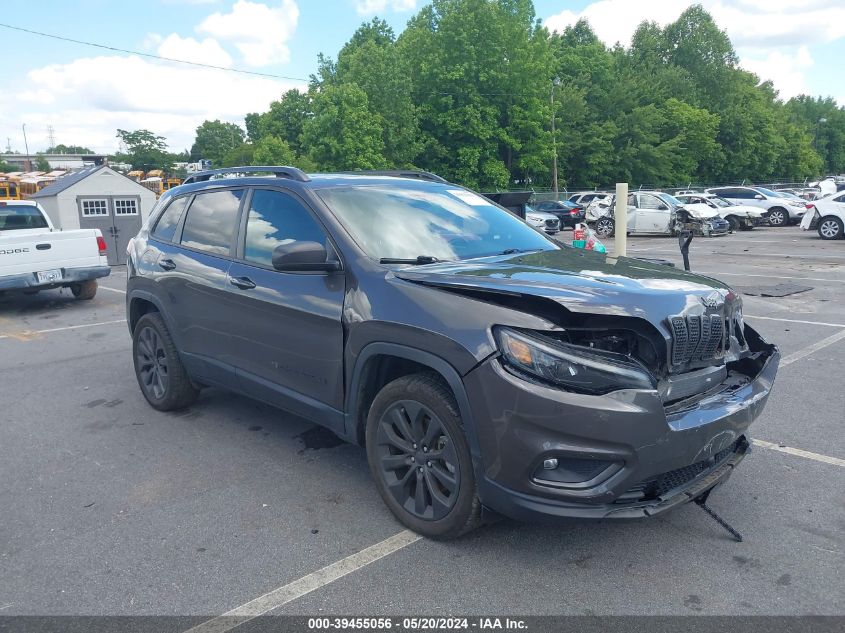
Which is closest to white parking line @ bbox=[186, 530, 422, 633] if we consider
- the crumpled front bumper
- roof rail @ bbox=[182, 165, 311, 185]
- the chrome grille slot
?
the crumpled front bumper

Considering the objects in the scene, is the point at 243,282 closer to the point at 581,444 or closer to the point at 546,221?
the point at 581,444

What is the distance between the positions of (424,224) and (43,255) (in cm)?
848

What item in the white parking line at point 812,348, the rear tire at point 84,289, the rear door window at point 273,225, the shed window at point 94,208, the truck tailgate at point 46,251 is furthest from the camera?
the shed window at point 94,208

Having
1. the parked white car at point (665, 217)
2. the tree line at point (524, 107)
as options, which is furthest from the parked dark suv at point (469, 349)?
the tree line at point (524, 107)

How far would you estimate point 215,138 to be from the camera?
11919cm

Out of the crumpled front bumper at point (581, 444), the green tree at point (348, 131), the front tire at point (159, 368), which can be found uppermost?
the green tree at point (348, 131)

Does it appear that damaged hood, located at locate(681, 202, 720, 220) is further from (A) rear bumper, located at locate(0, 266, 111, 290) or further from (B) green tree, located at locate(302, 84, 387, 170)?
(A) rear bumper, located at locate(0, 266, 111, 290)

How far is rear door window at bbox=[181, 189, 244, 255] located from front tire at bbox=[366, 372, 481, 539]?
6.19 ft

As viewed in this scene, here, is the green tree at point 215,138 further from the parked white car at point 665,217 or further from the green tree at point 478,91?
the parked white car at point 665,217

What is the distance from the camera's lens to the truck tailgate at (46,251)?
10.1m

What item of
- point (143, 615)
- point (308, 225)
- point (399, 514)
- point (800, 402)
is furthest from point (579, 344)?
point (800, 402)

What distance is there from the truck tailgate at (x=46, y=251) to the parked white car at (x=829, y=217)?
2083 centimetres

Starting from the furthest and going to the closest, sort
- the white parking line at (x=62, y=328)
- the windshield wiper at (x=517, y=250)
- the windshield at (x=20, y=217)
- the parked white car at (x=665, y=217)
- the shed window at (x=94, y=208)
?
1. the parked white car at (x=665, y=217)
2. the shed window at (x=94, y=208)
3. the windshield at (x=20, y=217)
4. the white parking line at (x=62, y=328)
5. the windshield wiper at (x=517, y=250)

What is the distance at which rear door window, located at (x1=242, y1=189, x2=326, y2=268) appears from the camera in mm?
4105
